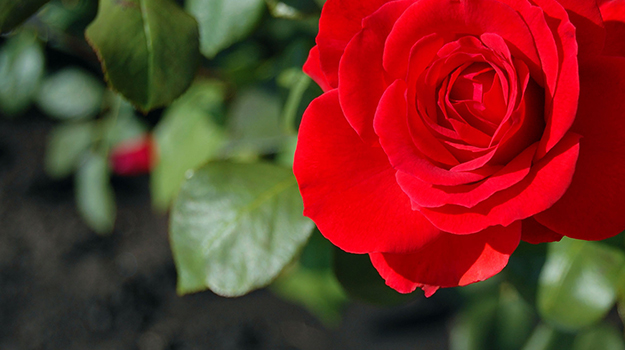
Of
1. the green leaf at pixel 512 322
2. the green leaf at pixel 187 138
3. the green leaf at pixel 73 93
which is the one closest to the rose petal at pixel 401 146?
the green leaf at pixel 187 138

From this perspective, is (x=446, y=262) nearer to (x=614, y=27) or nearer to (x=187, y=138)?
(x=614, y=27)

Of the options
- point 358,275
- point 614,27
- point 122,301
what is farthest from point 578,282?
point 122,301

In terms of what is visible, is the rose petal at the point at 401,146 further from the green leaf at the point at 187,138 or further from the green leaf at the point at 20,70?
the green leaf at the point at 20,70

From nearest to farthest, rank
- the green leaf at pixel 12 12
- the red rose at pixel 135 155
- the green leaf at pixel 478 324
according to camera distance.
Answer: the green leaf at pixel 12 12, the green leaf at pixel 478 324, the red rose at pixel 135 155

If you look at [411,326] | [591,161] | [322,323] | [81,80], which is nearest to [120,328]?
[322,323]

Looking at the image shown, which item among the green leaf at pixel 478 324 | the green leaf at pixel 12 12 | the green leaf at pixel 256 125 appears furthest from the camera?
the green leaf at pixel 478 324

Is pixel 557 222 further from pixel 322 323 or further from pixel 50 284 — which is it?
pixel 50 284
